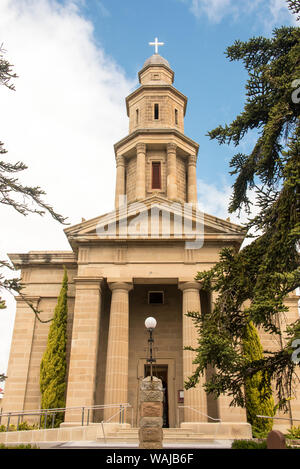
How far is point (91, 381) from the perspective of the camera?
62.7ft

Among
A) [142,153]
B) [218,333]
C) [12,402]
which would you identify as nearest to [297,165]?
[218,333]

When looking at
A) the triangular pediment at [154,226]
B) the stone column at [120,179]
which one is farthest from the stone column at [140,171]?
the triangular pediment at [154,226]

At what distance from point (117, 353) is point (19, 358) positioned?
607 centimetres

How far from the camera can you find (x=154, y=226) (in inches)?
866

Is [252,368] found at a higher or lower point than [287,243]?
lower

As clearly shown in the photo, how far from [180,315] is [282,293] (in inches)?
591

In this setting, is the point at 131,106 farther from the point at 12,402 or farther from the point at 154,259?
the point at 12,402

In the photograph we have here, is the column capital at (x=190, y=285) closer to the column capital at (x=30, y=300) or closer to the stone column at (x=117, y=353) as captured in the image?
the stone column at (x=117, y=353)

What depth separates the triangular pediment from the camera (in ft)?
70.7

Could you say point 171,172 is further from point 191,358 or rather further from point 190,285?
point 191,358

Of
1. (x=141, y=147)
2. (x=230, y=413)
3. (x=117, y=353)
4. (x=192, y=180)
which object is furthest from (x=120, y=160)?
(x=230, y=413)

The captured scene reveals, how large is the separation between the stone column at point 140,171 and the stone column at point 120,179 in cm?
156

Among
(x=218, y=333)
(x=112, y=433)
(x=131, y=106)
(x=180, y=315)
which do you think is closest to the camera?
(x=218, y=333)
